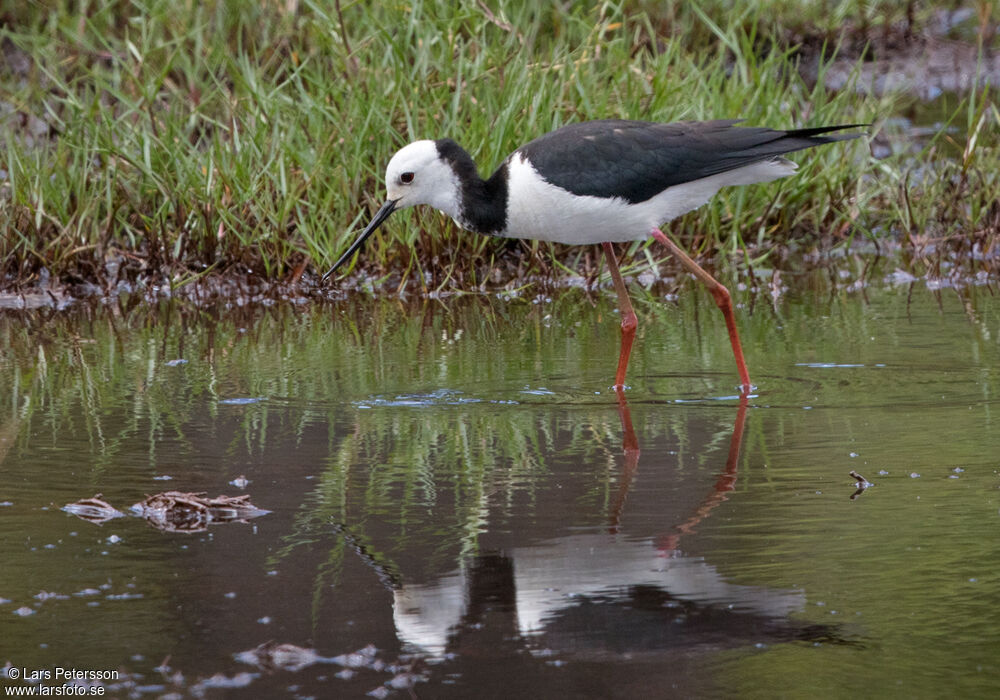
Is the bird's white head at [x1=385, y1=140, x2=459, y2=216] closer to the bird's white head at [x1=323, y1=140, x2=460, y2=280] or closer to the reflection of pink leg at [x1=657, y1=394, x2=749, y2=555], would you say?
the bird's white head at [x1=323, y1=140, x2=460, y2=280]

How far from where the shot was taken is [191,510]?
13.6 ft

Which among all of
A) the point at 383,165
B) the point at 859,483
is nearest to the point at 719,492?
the point at 859,483

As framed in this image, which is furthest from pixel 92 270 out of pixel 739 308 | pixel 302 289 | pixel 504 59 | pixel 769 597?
pixel 769 597

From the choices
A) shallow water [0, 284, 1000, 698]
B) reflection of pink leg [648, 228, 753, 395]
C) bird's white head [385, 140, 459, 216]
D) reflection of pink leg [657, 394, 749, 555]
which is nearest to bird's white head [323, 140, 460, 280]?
bird's white head [385, 140, 459, 216]

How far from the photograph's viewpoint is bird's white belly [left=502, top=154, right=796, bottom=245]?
6027 millimetres

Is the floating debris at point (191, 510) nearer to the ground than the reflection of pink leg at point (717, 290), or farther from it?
nearer to the ground

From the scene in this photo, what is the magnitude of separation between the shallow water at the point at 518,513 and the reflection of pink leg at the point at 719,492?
13 mm

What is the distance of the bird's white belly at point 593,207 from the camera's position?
6027 mm

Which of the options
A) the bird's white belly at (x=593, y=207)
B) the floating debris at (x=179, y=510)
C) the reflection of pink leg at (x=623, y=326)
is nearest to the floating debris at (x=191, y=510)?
the floating debris at (x=179, y=510)

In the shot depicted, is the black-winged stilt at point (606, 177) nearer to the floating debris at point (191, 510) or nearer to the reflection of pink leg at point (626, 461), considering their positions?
the reflection of pink leg at point (626, 461)

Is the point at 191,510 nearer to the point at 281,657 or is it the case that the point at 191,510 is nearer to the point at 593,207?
the point at 281,657

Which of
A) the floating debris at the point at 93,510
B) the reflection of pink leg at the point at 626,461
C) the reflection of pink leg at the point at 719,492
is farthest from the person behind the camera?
the floating debris at the point at 93,510

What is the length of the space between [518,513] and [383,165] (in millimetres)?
4570

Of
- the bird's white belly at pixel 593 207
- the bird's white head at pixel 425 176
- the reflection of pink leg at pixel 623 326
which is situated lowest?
the reflection of pink leg at pixel 623 326
